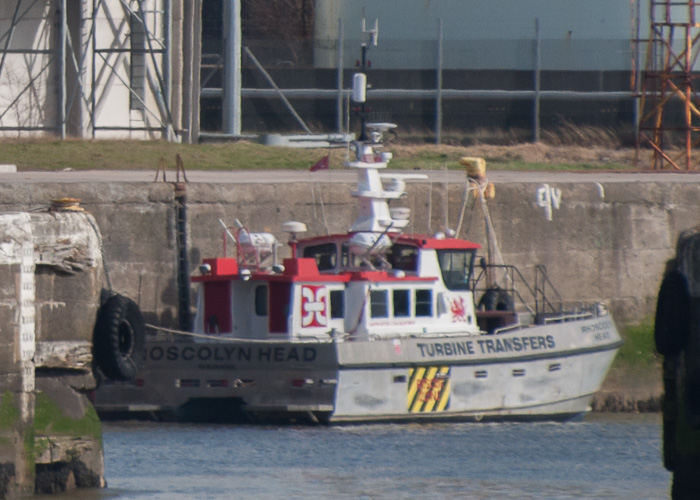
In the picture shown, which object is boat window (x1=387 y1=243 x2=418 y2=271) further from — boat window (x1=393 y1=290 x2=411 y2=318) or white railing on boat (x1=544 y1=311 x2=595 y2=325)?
white railing on boat (x1=544 y1=311 x2=595 y2=325)

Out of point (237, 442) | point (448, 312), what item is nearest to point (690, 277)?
point (237, 442)

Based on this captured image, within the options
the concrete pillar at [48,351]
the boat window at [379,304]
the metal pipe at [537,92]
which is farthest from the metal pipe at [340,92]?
the concrete pillar at [48,351]

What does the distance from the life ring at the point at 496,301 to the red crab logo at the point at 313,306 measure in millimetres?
2347

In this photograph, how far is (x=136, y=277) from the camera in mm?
17031

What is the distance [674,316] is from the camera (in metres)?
8.77

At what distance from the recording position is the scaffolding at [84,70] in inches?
943

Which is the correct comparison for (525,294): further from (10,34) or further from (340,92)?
(340,92)

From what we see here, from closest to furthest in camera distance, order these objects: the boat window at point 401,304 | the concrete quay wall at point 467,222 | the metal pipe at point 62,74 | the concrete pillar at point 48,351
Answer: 1. the concrete pillar at point 48,351
2. the boat window at point 401,304
3. the concrete quay wall at point 467,222
4. the metal pipe at point 62,74

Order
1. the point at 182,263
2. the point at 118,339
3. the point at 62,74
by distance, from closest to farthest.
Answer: the point at 118,339, the point at 182,263, the point at 62,74

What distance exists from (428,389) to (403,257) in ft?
5.01

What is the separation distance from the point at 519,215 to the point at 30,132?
8673 millimetres

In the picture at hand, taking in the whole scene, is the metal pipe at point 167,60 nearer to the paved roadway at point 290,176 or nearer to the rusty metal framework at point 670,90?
the paved roadway at point 290,176

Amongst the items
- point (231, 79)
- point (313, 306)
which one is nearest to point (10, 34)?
point (231, 79)

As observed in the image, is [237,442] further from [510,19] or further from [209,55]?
[510,19]
